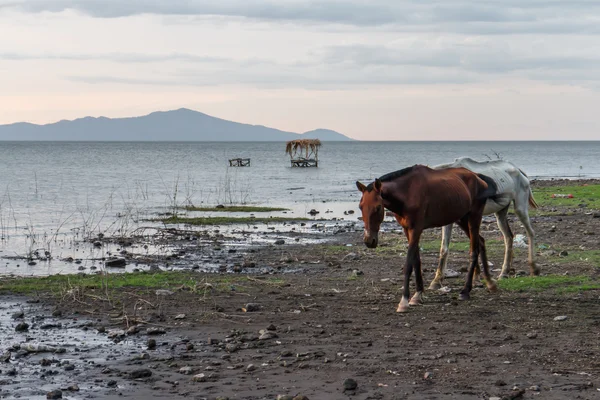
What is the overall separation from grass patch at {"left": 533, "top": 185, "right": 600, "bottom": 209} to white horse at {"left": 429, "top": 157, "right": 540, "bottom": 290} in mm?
14434

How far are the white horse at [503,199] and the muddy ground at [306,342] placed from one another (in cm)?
66

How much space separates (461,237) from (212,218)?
11.3 meters

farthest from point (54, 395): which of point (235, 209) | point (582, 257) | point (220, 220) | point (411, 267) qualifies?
point (235, 209)

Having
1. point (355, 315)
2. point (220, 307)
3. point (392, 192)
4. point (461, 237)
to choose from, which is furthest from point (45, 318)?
point (461, 237)

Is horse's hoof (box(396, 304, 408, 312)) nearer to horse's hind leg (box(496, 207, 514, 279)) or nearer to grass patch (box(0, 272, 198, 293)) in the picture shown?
horse's hind leg (box(496, 207, 514, 279))

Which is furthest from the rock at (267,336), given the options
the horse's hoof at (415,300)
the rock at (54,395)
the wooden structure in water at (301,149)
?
the wooden structure in water at (301,149)

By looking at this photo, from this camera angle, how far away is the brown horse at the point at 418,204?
35.6 ft

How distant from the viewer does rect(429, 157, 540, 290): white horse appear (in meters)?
13.3

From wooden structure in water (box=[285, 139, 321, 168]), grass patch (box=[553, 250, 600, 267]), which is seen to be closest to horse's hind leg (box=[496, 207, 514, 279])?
grass patch (box=[553, 250, 600, 267])

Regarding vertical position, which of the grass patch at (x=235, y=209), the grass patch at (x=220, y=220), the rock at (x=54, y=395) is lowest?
the grass patch at (x=220, y=220)

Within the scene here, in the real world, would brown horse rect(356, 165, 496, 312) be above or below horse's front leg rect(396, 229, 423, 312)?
above

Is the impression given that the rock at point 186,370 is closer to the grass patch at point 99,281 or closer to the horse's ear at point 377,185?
the horse's ear at point 377,185

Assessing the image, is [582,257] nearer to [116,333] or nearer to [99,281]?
[99,281]

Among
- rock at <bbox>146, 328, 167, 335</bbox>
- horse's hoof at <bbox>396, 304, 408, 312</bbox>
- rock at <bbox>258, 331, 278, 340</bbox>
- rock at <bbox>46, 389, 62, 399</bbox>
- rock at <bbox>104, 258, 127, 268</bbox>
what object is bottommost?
rock at <bbox>104, 258, 127, 268</bbox>
